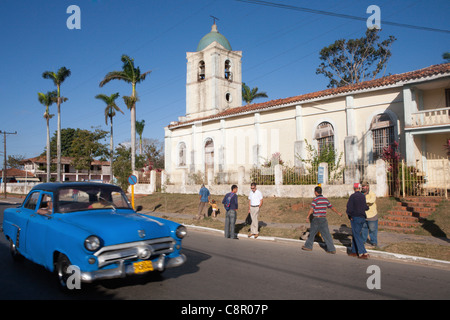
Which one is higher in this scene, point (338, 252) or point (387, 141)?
point (387, 141)

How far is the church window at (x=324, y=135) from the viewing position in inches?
837

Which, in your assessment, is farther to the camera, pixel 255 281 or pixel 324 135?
pixel 324 135

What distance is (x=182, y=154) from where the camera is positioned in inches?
1242

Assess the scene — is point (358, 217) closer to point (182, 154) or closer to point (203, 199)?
point (203, 199)

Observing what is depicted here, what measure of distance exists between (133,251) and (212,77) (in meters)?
28.0

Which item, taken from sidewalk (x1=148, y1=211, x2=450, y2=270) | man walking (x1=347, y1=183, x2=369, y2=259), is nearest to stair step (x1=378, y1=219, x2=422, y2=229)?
sidewalk (x1=148, y1=211, x2=450, y2=270)

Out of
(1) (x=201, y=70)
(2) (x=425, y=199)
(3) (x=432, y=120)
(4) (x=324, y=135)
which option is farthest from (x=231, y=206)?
(1) (x=201, y=70)

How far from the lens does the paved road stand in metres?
5.23

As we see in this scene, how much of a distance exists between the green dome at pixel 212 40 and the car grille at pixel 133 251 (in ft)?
98.3

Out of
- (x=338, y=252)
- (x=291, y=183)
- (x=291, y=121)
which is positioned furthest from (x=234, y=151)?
Answer: (x=338, y=252)

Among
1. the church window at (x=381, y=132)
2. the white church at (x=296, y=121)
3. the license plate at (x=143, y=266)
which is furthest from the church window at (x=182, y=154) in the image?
the license plate at (x=143, y=266)

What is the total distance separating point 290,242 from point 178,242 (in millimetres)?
5805

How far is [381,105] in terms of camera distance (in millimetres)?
18922

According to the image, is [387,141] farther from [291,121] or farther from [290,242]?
[290,242]
